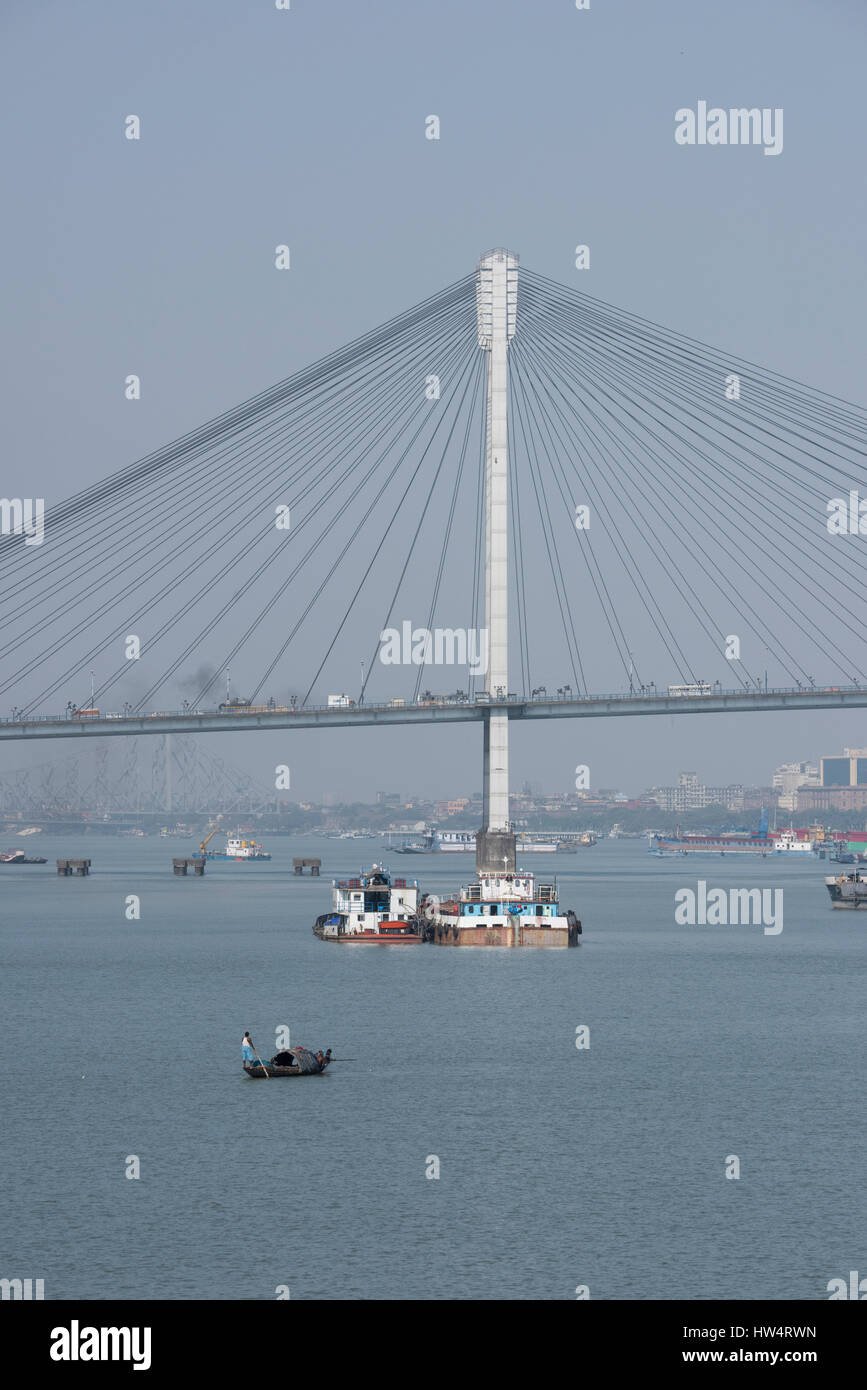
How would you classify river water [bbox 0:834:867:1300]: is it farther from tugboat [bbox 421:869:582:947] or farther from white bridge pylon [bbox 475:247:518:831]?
white bridge pylon [bbox 475:247:518:831]

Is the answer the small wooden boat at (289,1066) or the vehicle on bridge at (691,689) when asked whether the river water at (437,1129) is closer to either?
the small wooden boat at (289,1066)

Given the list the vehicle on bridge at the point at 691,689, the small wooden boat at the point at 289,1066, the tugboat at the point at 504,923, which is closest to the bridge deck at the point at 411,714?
the vehicle on bridge at the point at 691,689

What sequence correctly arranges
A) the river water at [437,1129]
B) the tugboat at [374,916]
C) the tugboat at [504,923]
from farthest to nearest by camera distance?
the tugboat at [374,916]
the tugboat at [504,923]
the river water at [437,1129]

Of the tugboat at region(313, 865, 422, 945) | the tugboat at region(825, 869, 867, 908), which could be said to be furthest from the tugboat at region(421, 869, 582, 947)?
the tugboat at region(825, 869, 867, 908)

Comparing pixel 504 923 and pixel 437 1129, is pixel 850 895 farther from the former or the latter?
pixel 437 1129

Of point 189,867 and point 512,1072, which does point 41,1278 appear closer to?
point 512,1072

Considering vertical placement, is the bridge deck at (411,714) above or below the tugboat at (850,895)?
above
